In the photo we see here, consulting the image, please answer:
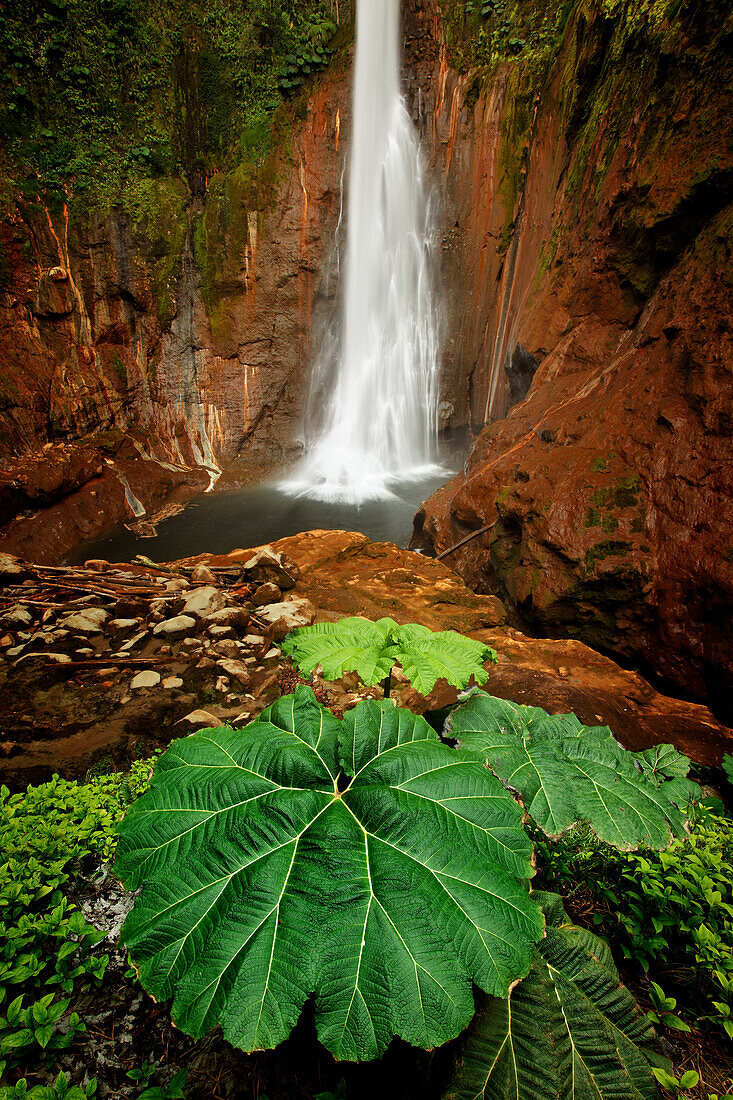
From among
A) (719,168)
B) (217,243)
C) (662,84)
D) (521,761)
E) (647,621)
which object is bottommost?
(647,621)

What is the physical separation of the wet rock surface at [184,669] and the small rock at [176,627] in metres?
0.01

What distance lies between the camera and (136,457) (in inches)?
464

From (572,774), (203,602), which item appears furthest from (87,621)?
(572,774)

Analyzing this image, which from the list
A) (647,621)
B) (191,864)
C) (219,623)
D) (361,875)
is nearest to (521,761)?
(361,875)

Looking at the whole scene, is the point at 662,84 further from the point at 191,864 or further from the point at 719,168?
the point at 191,864

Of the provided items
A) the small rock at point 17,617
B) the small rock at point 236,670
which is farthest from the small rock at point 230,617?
the small rock at point 17,617

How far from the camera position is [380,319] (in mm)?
13617

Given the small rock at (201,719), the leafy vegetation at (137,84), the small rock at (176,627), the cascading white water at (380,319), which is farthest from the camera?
the cascading white water at (380,319)

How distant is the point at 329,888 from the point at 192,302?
15066 millimetres

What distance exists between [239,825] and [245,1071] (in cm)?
64

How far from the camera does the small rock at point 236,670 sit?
281cm

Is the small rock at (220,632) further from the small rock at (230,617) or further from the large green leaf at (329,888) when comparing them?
the large green leaf at (329,888)

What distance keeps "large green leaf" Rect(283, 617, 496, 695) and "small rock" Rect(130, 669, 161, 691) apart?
1.56 metres

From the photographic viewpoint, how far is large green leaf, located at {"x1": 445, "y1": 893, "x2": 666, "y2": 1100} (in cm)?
88
